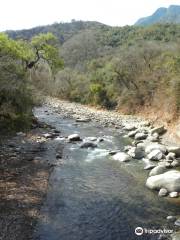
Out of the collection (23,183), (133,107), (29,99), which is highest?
(29,99)

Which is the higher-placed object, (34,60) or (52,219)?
(34,60)

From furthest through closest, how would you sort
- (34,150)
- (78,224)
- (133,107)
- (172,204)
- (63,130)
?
(133,107) → (63,130) → (34,150) → (172,204) → (78,224)

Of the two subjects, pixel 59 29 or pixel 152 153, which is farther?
pixel 59 29

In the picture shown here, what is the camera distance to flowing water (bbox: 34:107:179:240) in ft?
39.6

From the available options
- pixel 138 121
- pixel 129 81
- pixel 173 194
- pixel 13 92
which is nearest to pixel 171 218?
pixel 173 194

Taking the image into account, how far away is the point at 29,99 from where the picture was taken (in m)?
25.6

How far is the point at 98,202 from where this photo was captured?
14.6 m

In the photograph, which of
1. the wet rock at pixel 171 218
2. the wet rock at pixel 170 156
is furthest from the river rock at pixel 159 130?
the wet rock at pixel 171 218

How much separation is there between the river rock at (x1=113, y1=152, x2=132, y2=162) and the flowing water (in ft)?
1.48

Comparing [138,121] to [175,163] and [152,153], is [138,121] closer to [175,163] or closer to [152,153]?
[152,153]

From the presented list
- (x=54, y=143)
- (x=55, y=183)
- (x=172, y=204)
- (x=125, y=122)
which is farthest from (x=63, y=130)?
(x=172, y=204)

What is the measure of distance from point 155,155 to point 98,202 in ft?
26.9

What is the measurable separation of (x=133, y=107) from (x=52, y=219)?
33350 millimetres

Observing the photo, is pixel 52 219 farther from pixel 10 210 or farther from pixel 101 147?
pixel 101 147
